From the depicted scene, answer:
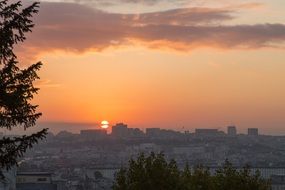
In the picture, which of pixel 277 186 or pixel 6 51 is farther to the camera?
pixel 277 186

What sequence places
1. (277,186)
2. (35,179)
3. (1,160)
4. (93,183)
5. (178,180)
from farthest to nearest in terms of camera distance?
(93,183) → (277,186) → (35,179) → (178,180) → (1,160)

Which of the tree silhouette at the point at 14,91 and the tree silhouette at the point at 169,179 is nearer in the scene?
the tree silhouette at the point at 14,91

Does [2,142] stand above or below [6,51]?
below

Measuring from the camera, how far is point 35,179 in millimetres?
134125

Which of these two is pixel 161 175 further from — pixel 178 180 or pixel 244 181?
pixel 244 181

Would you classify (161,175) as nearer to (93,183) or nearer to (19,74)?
(19,74)

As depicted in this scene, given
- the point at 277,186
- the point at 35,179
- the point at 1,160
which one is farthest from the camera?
the point at 277,186

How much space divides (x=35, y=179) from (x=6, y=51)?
118160 mm

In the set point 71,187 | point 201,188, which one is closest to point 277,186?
point 71,187

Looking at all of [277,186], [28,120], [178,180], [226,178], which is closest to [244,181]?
[226,178]

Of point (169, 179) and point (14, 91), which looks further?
point (169, 179)

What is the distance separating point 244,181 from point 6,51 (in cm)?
2152

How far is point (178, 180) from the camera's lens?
36750mm

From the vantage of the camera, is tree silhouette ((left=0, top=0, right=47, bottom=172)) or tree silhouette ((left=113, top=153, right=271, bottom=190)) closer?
tree silhouette ((left=0, top=0, right=47, bottom=172))
